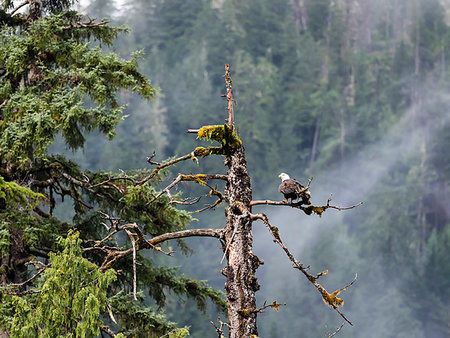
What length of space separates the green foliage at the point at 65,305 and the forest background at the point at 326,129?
4382cm

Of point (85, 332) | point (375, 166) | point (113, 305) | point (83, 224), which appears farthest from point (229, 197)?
point (375, 166)

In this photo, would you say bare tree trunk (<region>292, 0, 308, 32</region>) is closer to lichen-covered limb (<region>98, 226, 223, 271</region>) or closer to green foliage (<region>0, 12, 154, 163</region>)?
Answer: green foliage (<region>0, 12, 154, 163</region>)

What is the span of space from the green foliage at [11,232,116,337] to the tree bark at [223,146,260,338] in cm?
96

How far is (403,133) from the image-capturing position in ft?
219

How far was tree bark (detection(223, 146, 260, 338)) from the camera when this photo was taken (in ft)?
18.3

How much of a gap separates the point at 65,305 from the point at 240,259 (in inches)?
54.9

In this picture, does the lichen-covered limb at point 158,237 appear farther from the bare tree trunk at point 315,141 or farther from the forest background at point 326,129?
the bare tree trunk at point 315,141

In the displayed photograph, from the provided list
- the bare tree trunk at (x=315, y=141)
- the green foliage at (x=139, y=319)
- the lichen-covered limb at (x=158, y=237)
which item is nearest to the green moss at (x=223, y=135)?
the lichen-covered limb at (x=158, y=237)

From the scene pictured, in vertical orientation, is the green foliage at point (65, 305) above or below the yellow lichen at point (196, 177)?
below

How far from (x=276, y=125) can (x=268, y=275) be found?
14775 millimetres

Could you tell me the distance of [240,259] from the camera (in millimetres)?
5719

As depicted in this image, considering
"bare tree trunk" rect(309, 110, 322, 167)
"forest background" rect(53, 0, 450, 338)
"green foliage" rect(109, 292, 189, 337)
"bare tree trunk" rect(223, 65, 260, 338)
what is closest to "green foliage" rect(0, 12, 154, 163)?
"green foliage" rect(109, 292, 189, 337)

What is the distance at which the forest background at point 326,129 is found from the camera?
56.2 meters

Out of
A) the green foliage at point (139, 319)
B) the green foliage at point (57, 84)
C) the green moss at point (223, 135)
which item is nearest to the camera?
the green moss at point (223, 135)
